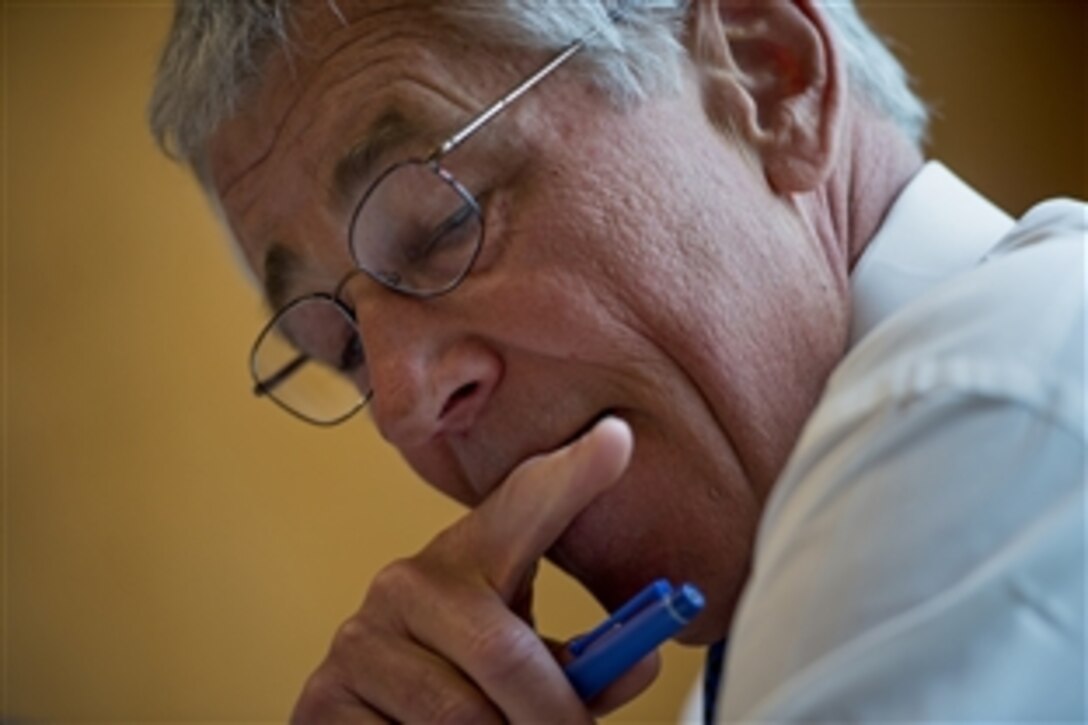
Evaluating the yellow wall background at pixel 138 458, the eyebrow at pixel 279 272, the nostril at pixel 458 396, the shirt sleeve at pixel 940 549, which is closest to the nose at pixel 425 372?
the nostril at pixel 458 396

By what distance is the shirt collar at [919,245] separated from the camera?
771 mm

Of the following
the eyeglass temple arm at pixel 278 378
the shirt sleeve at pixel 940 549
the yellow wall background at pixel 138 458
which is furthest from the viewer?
the yellow wall background at pixel 138 458

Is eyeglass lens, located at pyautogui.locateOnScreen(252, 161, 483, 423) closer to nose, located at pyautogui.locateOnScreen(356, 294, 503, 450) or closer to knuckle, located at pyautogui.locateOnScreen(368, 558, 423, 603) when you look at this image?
nose, located at pyautogui.locateOnScreen(356, 294, 503, 450)

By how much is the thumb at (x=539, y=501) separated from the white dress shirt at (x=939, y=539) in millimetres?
159

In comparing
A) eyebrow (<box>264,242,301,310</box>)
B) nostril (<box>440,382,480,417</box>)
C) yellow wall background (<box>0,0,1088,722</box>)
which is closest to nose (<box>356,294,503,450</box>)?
nostril (<box>440,382,480,417</box>)

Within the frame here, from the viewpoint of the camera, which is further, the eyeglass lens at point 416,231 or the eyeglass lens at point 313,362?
the eyeglass lens at point 313,362

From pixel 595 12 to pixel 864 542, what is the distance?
0.47 meters

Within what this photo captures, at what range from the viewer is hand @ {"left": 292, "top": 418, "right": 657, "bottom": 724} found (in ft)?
2.23

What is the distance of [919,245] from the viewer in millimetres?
794

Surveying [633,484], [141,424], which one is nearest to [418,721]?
[633,484]

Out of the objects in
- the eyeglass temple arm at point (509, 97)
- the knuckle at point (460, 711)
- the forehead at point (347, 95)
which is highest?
the forehead at point (347, 95)

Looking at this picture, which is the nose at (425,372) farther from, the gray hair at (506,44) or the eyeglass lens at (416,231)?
the gray hair at (506,44)

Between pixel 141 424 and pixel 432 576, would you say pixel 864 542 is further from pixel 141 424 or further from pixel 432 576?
pixel 141 424

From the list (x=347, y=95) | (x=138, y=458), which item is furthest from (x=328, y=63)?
(x=138, y=458)
